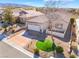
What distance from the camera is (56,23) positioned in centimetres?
295

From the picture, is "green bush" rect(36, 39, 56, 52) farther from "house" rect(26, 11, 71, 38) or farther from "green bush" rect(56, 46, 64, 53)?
"house" rect(26, 11, 71, 38)

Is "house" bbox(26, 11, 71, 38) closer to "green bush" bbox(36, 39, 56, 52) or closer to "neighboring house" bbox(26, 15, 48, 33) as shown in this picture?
"neighboring house" bbox(26, 15, 48, 33)

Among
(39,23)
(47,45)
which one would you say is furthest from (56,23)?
(47,45)

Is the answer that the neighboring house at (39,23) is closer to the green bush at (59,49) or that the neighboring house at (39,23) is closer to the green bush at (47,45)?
the green bush at (47,45)

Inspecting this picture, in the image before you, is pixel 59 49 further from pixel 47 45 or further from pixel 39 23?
pixel 39 23

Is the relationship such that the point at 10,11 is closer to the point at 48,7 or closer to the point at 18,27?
the point at 18,27

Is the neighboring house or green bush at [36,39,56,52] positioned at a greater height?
the neighboring house

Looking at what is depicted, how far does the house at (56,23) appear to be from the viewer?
9.56ft

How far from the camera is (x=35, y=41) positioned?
3.07m

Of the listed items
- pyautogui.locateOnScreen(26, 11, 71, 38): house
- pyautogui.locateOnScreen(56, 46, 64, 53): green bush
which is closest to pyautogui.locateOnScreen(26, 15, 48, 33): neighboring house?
pyautogui.locateOnScreen(26, 11, 71, 38): house

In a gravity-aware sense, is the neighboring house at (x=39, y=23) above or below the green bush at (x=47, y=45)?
above

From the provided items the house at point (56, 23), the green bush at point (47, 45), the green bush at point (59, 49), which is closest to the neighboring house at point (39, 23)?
the house at point (56, 23)

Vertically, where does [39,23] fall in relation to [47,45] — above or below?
above

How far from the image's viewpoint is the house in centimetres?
291
